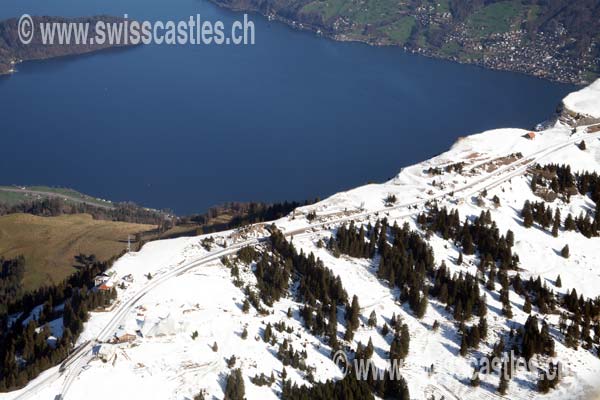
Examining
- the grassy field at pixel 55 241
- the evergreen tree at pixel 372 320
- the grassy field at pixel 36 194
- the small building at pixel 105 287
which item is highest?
the small building at pixel 105 287

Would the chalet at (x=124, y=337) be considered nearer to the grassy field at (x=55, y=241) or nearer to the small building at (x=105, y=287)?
the small building at (x=105, y=287)

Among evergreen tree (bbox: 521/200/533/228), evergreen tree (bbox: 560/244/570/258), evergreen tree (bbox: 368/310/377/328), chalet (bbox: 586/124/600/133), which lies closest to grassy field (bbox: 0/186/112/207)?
chalet (bbox: 586/124/600/133)

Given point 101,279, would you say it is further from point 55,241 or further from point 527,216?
point 55,241

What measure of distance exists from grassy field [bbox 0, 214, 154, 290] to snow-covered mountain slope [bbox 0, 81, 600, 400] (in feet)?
121

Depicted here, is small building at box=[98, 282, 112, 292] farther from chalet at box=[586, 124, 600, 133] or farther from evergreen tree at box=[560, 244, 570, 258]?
chalet at box=[586, 124, 600, 133]

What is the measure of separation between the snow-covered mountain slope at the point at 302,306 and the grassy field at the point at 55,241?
36.8m

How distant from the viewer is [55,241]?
99.8 m

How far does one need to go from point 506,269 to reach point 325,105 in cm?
11178

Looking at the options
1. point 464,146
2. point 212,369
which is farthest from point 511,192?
point 212,369

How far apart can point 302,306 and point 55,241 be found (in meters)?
57.6

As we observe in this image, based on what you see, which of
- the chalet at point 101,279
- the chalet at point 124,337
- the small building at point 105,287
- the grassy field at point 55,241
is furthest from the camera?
the grassy field at point 55,241

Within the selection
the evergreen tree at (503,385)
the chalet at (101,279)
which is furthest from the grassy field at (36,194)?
the evergreen tree at (503,385)

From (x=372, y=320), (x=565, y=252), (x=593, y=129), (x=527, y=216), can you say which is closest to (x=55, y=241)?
(x=372, y=320)

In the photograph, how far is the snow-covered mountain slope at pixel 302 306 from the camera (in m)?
44.4
